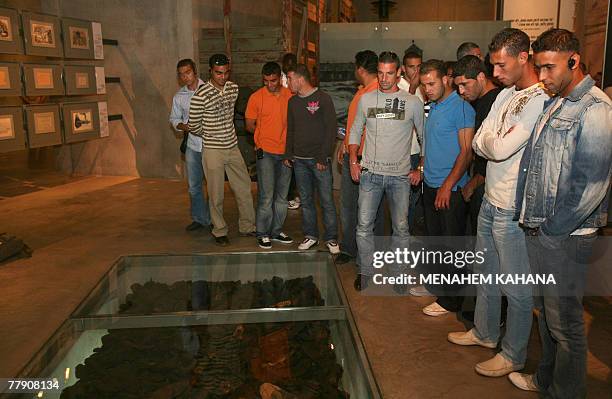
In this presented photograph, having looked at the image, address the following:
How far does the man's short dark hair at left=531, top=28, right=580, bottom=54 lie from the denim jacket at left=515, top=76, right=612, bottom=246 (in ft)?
0.47

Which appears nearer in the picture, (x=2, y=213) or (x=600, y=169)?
(x=600, y=169)

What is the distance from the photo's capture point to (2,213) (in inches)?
270

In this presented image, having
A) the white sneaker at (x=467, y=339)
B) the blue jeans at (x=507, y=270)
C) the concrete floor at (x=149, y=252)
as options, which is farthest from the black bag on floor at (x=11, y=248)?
the blue jeans at (x=507, y=270)

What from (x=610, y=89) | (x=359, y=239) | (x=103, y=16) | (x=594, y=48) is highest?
(x=103, y=16)

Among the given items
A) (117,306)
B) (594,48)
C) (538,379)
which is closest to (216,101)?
(117,306)

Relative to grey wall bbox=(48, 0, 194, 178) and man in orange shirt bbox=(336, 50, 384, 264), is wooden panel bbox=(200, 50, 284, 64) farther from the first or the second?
man in orange shirt bbox=(336, 50, 384, 264)

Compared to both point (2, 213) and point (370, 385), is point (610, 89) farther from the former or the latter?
point (2, 213)

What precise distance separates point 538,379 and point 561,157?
1.15 meters

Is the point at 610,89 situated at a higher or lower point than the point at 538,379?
higher

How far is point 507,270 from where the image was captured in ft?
9.48

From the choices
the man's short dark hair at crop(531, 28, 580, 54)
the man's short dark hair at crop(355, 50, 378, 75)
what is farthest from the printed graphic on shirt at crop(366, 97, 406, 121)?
the man's short dark hair at crop(531, 28, 580, 54)

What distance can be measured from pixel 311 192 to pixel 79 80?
3793 mm

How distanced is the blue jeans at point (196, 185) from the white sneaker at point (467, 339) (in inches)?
129

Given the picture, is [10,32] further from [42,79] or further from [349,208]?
[349,208]
